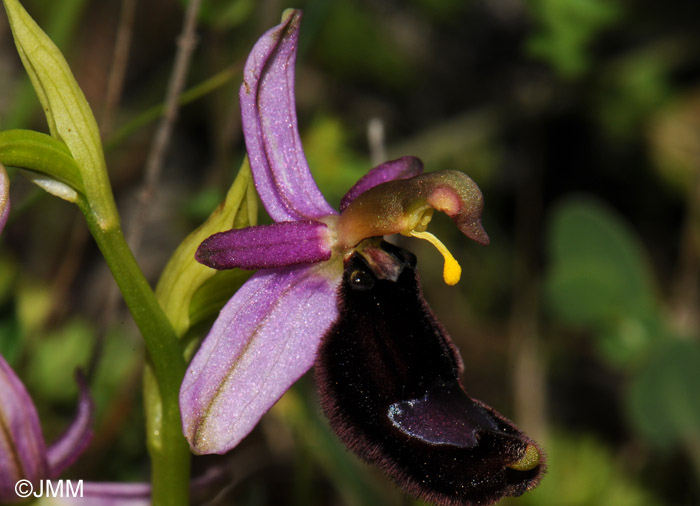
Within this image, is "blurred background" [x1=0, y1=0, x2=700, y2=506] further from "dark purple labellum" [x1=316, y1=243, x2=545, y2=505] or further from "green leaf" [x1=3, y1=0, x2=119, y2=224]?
"dark purple labellum" [x1=316, y1=243, x2=545, y2=505]

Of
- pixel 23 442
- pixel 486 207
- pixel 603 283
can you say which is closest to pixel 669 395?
pixel 603 283

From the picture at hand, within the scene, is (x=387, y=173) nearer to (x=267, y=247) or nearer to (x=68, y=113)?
(x=267, y=247)

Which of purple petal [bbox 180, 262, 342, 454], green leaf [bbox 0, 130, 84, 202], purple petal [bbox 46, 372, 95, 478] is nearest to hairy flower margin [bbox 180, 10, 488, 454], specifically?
purple petal [bbox 180, 262, 342, 454]

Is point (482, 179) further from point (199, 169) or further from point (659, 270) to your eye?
point (199, 169)

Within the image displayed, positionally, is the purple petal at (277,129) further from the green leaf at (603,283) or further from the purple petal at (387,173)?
the green leaf at (603,283)

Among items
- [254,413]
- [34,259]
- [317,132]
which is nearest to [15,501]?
[254,413]
